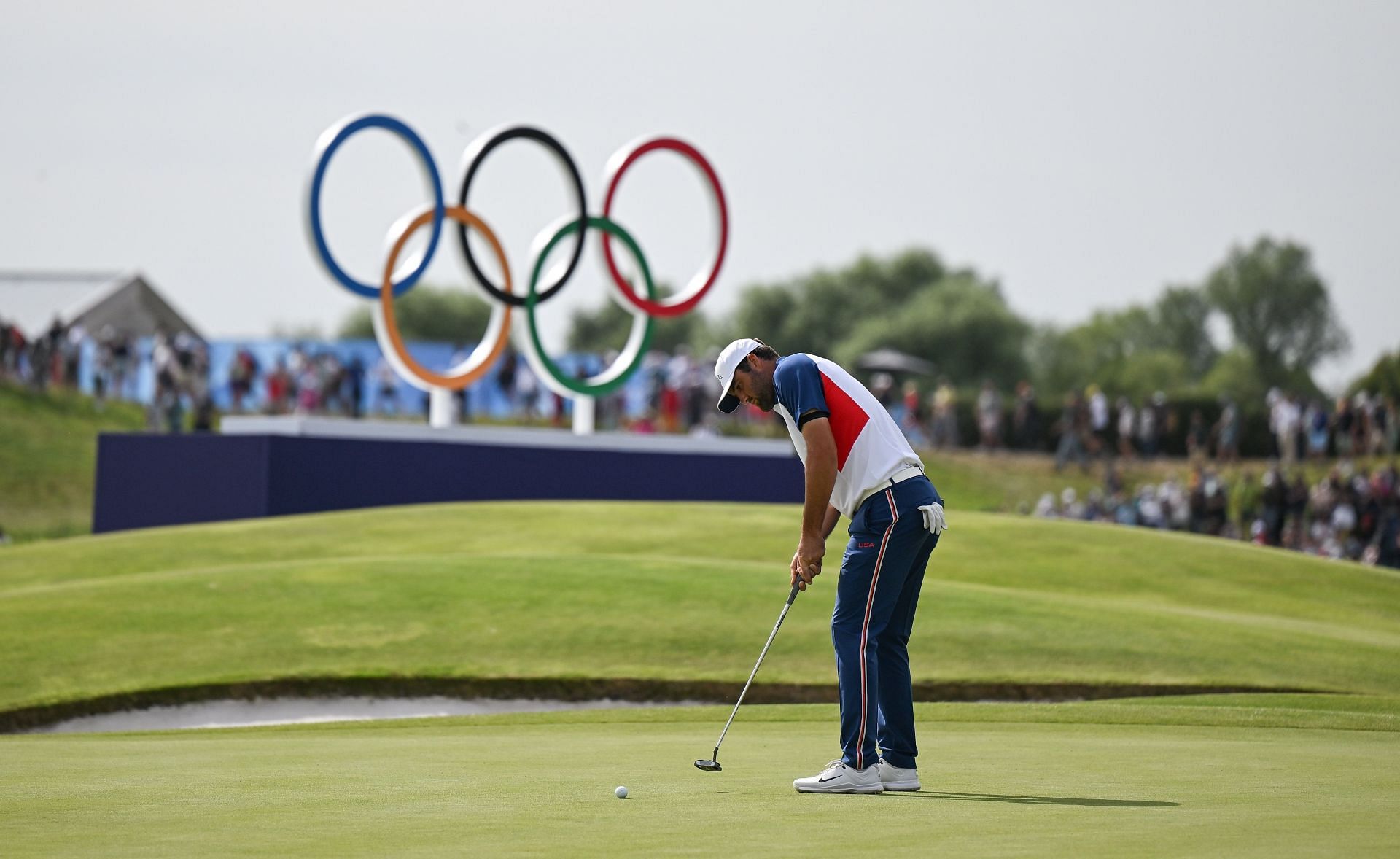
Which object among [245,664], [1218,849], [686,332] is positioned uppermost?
[686,332]

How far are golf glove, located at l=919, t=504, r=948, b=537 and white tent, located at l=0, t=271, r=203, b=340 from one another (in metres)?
66.9

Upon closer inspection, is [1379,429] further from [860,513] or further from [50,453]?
[860,513]

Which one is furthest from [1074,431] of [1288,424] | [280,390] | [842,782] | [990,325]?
[990,325]

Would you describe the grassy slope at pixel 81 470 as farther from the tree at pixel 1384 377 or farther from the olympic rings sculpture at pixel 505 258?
the olympic rings sculpture at pixel 505 258

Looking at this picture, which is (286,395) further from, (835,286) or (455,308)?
(455,308)

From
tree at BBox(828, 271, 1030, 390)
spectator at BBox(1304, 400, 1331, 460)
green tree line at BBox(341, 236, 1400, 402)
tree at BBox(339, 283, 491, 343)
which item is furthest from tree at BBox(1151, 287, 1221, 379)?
spectator at BBox(1304, 400, 1331, 460)

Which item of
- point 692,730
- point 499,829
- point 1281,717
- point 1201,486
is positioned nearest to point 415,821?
point 499,829

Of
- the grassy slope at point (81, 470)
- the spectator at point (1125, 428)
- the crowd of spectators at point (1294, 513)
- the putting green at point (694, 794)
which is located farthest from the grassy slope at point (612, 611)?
the grassy slope at point (81, 470)

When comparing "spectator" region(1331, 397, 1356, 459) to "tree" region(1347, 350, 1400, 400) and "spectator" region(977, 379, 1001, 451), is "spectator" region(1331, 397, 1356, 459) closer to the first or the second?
"spectator" region(977, 379, 1001, 451)

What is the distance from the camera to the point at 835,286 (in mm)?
134625

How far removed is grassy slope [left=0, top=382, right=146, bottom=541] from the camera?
51094 millimetres

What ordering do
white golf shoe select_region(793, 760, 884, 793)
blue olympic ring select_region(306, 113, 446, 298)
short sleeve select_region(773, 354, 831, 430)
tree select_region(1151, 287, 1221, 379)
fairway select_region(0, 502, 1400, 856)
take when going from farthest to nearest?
1. tree select_region(1151, 287, 1221, 379)
2. blue olympic ring select_region(306, 113, 446, 298)
3. short sleeve select_region(773, 354, 831, 430)
4. white golf shoe select_region(793, 760, 884, 793)
5. fairway select_region(0, 502, 1400, 856)

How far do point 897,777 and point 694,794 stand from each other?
44.8 inches

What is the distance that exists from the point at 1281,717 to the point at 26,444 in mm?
48423
